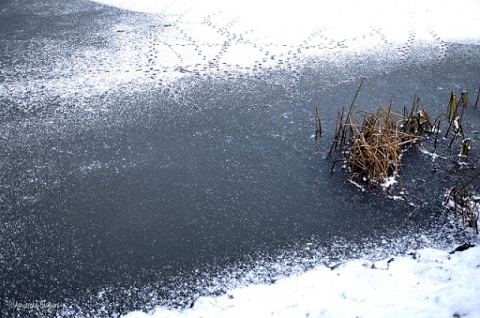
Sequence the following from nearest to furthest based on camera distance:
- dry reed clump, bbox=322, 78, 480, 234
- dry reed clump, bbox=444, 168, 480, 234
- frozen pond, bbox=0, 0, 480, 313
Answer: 1. frozen pond, bbox=0, 0, 480, 313
2. dry reed clump, bbox=444, 168, 480, 234
3. dry reed clump, bbox=322, 78, 480, 234

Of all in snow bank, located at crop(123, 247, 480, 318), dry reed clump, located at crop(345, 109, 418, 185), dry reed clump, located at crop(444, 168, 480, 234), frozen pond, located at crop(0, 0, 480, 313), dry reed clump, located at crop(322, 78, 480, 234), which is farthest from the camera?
dry reed clump, located at crop(345, 109, 418, 185)

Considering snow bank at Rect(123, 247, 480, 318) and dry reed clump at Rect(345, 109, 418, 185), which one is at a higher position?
dry reed clump at Rect(345, 109, 418, 185)

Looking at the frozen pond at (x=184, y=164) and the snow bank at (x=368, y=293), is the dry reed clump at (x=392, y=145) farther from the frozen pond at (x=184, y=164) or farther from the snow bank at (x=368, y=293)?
the snow bank at (x=368, y=293)

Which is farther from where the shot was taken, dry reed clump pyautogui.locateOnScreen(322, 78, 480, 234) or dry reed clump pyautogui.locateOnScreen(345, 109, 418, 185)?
dry reed clump pyautogui.locateOnScreen(345, 109, 418, 185)

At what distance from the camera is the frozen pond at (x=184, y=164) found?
2270 millimetres

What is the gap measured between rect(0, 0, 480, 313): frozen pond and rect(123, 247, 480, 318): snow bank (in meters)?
0.09

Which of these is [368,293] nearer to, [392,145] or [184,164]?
[392,145]

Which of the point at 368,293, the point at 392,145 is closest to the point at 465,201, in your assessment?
the point at 392,145

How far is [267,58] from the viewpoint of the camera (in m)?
3.93

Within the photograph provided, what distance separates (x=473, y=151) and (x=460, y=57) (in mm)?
1396

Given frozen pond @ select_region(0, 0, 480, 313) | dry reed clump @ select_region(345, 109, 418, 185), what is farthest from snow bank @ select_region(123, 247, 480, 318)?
dry reed clump @ select_region(345, 109, 418, 185)

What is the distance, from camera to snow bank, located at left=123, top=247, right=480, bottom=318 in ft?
6.23

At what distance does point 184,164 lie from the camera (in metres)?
2.89

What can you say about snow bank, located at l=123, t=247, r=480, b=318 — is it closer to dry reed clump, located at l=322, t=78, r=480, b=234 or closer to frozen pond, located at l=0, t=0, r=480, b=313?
frozen pond, located at l=0, t=0, r=480, b=313
